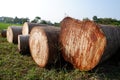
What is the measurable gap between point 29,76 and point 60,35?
4.12ft

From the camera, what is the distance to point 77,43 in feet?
16.3

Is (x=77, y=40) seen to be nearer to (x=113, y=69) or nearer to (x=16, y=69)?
(x=113, y=69)

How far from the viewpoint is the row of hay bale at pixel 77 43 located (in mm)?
4551

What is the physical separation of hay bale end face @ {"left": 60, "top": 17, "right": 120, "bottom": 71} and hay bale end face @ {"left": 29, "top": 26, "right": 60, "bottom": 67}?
0.20m

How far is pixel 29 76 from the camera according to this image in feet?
15.9

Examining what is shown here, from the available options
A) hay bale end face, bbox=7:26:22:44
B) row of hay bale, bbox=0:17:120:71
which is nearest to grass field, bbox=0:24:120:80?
row of hay bale, bbox=0:17:120:71

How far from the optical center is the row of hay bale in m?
4.55

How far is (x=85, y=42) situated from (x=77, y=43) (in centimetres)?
25

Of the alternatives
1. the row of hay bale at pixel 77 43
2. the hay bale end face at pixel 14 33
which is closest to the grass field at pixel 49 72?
the row of hay bale at pixel 77 43

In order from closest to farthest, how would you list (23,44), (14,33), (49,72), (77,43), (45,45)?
1. (77,43)
2. (49,72)
3. (45,45)
4. (23,44)
5. (14,33)

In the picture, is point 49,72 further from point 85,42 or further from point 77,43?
point 85,42

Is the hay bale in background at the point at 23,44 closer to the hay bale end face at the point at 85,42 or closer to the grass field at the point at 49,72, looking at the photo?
the grass field at the point at 49,72

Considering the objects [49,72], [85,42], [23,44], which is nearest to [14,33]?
[23,44]

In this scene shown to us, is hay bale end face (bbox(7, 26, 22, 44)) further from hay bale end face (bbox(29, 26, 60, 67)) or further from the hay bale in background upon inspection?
hay bale end face (bbox(29, 26, 60, 67))
